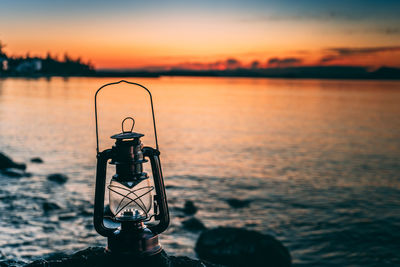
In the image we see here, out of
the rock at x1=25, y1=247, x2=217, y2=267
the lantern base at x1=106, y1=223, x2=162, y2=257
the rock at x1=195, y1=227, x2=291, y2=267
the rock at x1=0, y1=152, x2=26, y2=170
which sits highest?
the lantern base at x1=106, y1=223, x2=162, y2=257

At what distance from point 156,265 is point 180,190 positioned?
1553 cm

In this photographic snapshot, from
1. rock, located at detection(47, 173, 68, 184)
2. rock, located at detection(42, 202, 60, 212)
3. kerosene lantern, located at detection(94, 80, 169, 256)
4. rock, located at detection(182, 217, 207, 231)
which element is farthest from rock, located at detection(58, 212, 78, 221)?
kerosene lantern, located at detection(94, 80, 169, 256)

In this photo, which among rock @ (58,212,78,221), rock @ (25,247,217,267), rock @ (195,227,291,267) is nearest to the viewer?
rock @ (25,247,217,267)

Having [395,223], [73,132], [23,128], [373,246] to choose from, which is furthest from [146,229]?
[23,128]

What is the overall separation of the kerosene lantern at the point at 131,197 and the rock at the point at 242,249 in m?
6.34

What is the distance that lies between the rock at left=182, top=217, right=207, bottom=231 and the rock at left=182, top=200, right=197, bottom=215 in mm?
1399

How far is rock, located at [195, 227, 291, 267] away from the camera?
9141 mm

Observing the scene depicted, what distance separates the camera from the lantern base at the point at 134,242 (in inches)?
124

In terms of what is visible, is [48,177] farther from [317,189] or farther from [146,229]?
[146,229]

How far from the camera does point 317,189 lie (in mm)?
20172

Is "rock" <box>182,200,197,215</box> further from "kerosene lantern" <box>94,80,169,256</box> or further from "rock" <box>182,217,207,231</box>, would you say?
"kerosene lantern" <box>94,80,169,256</box>

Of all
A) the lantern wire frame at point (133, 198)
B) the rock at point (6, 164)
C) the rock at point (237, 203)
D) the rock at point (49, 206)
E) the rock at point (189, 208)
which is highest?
the lantern wire frame at point (133, 198)

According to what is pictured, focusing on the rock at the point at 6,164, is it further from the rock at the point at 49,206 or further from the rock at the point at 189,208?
the rock at the point at 189,208

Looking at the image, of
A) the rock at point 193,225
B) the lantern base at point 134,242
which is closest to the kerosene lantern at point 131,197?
the lantern base at point 134,242
